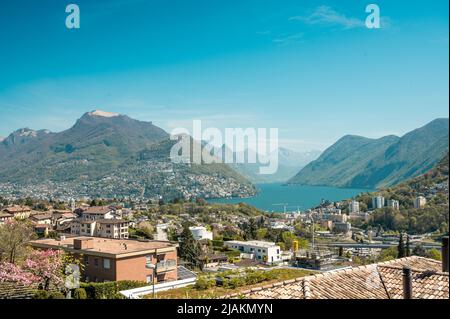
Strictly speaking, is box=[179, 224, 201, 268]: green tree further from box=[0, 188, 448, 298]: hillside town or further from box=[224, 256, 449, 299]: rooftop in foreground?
box=[224, 256, 449, 299]: rooftop in foreground

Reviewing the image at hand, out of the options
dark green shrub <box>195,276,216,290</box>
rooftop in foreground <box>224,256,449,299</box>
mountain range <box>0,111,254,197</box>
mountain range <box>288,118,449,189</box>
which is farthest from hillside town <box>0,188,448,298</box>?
mountain range <box>288,118,449,189</box>

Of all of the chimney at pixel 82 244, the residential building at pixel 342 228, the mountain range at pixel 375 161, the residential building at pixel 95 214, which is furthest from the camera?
the mountain range at pixel 375 161

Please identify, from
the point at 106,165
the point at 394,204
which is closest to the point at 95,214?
the point at 106,165

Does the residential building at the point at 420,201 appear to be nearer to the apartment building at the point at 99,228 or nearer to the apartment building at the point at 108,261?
the apartment building at the point at 99,228

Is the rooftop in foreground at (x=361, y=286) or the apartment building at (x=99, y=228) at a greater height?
the rooftop in foreground at (x=361, y=286)

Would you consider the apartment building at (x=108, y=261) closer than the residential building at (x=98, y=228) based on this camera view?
Yes

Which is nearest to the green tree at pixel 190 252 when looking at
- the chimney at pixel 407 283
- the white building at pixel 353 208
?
the chimney at pixel 407 283
